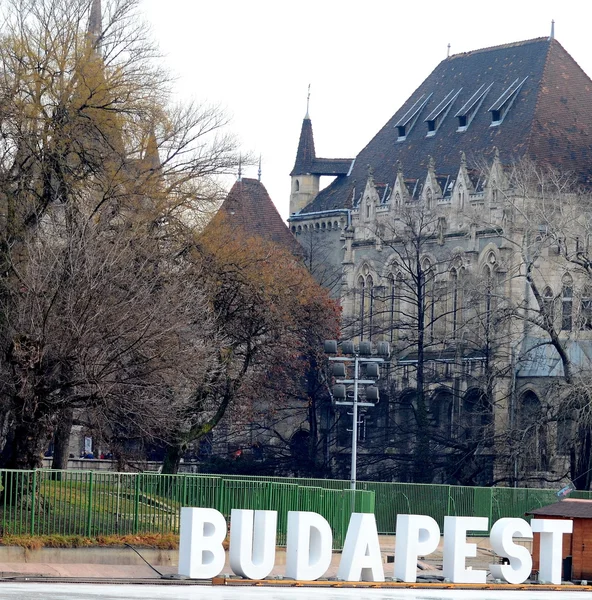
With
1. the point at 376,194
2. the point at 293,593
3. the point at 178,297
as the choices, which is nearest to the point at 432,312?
the point at 376,194

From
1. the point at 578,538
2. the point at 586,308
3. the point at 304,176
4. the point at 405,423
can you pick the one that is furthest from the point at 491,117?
the point at 578,538

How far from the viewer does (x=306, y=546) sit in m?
33.8

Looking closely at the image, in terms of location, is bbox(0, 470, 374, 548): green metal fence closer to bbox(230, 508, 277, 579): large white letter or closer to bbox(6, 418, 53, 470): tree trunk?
bbox(6, 418, 53, 470): tree trunk

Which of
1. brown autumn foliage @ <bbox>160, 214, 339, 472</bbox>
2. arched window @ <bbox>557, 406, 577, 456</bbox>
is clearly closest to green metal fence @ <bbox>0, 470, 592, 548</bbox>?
brown autumn foliage @ <bbox>160, 214, 339, 472</bbox>

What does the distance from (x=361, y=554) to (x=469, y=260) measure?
58.7 meters

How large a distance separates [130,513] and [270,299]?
18199 mm

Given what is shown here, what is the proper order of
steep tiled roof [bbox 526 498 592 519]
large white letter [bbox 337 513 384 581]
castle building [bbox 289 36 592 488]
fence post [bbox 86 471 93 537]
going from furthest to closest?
castle building [bbox 289 36 592 488] < steep tiled roof [bbox 526 498 592 519] < fence post [bbox 86 471 93 537] < large white letter [bbox 337 513 384 581]

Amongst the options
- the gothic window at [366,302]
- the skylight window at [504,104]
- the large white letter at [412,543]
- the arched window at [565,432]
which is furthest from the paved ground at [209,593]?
the skylight window at [504,104]

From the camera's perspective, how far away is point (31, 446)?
130 feet

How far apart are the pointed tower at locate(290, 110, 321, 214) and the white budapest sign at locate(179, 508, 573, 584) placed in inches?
3019

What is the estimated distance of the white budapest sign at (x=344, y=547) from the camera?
32.7 metres

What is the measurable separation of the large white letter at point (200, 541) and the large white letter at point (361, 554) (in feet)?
8.95

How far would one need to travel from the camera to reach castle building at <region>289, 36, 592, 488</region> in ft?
229

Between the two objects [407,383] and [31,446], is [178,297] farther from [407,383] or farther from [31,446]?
[407,383]
